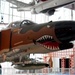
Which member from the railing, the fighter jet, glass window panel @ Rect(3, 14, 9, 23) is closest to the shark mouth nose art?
the fighter jet

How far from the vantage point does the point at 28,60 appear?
847 centimetres

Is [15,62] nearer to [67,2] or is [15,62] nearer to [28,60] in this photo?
[28,60]

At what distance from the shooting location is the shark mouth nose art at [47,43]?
15.9 feet

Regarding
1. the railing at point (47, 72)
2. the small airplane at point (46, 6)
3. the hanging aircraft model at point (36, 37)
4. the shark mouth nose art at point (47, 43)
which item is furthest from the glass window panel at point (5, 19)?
the shark mouth nose art at point (47, 43)

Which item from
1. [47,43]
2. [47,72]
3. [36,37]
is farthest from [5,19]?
[47,43]

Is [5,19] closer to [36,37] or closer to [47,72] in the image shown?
[47,72]

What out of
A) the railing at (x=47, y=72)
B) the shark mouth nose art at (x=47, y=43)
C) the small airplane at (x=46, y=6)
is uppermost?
the small airplane at (x=46, y=6)

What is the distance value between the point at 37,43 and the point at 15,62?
2.88 meters

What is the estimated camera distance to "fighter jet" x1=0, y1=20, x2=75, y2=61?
4.53 metres

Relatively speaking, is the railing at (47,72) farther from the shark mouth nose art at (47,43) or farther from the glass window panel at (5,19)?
the glass window panel at (5,19)

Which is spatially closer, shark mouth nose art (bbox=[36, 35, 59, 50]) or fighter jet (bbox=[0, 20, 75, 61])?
fighter jet (bbox=[0, 20, 75, 61])

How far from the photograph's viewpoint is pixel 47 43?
496 centimetres

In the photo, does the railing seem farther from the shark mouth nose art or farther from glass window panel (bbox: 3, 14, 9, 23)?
glass window panel (bbox: 3, 14, 9, 23)

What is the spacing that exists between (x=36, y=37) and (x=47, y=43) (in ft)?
0.81
